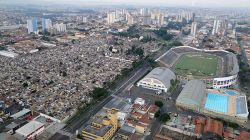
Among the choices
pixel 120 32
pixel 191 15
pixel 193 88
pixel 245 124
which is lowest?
pixel 245 124

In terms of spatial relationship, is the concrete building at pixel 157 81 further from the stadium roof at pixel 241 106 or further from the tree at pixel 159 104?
the stadium roof at pixel 241 106

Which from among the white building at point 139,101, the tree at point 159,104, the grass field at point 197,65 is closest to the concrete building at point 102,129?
the white building at point 139,101

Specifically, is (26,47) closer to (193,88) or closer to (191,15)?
(193,88)

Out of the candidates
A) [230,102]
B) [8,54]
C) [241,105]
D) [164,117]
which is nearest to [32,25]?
[8,54]

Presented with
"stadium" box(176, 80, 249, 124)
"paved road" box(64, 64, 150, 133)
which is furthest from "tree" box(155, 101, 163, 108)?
"paved road" box(64, 64, 150, 133)

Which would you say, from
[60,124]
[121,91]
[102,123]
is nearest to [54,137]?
[60,124]

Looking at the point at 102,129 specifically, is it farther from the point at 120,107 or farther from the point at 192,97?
the point at 192,97
